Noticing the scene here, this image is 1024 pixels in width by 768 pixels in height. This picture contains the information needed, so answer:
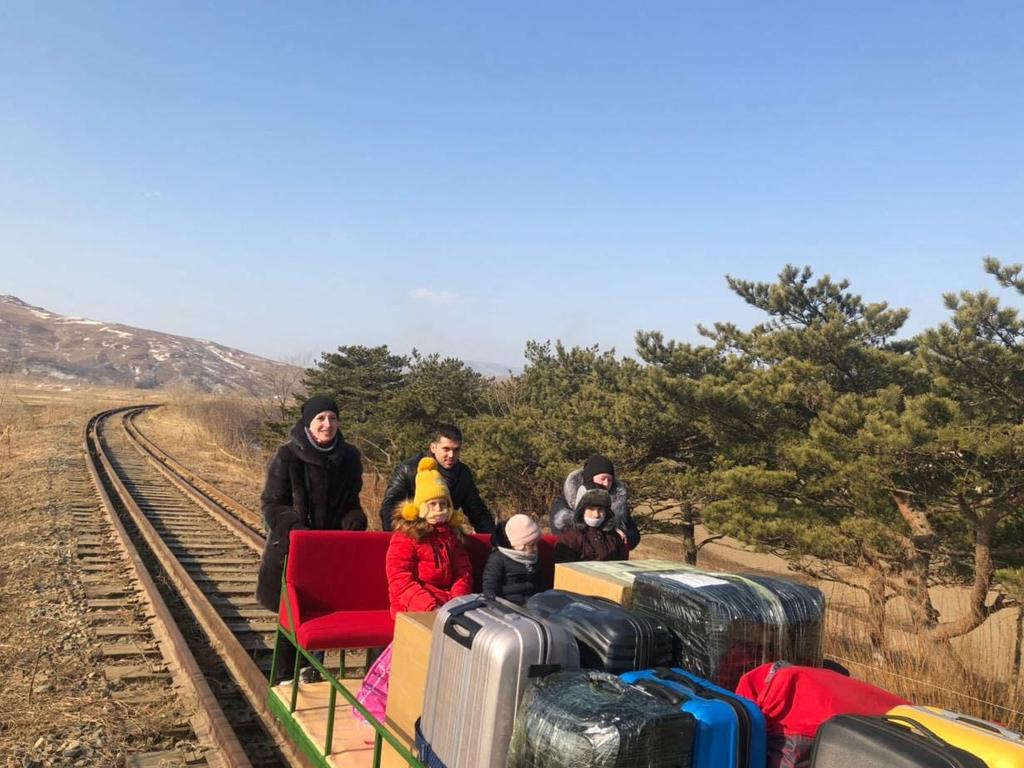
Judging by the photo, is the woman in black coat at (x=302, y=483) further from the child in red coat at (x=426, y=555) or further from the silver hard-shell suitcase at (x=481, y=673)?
the silver hard-shell suitcase at (x=481, y=673)

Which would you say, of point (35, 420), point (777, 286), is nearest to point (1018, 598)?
point (777, 286)

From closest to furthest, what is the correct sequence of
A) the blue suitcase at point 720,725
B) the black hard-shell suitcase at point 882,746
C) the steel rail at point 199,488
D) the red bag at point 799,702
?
the black hard-shell suitcase at point 882,746, the blue suitcase at point 720,725, the red bag at point 799,702, the steel rail at point 199,488

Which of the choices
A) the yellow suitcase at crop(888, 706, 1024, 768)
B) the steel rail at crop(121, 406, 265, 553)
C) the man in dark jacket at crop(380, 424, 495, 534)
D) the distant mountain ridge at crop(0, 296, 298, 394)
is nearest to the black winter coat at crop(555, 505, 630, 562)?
the man in dark jacket at crop(380, 424, 495, 534)

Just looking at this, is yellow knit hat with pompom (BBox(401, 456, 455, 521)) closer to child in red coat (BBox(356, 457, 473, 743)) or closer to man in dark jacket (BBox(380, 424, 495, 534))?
child in red coat (BBox(356, 457, 473, 743))

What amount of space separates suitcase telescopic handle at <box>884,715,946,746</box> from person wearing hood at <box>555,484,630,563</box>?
249 cm

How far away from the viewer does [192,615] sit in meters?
7.29

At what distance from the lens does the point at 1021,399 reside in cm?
1002

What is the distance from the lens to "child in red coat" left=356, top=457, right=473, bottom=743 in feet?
13.4

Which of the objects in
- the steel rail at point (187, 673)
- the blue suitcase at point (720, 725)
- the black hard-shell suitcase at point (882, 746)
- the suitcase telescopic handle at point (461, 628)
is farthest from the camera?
the steel rail at point (187, 673)

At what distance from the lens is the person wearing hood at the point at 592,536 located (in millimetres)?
4539

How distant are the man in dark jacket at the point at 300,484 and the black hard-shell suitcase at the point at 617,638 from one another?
2.44 metres

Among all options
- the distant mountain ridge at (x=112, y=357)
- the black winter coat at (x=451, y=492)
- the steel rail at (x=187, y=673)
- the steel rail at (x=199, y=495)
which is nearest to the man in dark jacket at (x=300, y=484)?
the black winter coat at (x=451, y=492)

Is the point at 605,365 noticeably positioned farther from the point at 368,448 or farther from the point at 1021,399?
the point at 1021,399

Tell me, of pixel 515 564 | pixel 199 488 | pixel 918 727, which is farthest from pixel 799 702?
pixel 199 488
